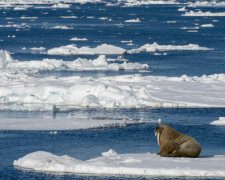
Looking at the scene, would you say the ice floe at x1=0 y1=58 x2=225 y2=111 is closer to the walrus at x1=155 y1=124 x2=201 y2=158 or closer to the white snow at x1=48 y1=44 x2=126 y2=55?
the walrus at x1=155 y1=124 x2=201 y2=158

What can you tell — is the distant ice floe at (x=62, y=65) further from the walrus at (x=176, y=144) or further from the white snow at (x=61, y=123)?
the walrus at (x=176, y=144)

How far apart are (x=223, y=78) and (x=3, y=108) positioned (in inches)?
763

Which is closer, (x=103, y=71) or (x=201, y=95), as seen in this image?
(x=201, y=95)

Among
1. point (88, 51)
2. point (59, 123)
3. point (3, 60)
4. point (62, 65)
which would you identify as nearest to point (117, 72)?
point (62, 65)

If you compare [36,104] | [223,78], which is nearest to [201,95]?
[223,78]

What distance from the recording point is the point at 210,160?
23.4 metres

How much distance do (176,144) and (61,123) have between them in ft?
50.5

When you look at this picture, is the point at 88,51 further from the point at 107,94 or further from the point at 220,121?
the point at 220,121

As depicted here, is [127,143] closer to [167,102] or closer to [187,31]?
[167,102]

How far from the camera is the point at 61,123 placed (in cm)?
3769

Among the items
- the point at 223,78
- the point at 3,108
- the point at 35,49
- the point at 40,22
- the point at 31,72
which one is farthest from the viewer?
the point at 40,22

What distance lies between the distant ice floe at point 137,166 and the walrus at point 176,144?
0.33m

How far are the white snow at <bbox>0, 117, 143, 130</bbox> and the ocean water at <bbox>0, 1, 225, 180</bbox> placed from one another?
0.95 meters

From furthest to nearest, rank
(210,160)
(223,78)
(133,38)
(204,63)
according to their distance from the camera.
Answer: (133,38) < (204,63) < (223,78) < (210,160)
